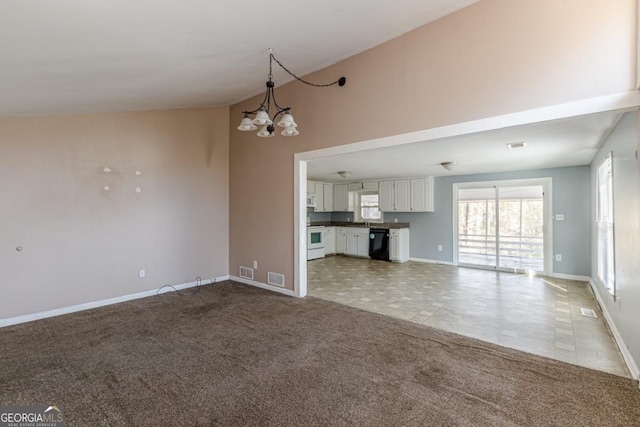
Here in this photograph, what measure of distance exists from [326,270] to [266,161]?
2.85 metres

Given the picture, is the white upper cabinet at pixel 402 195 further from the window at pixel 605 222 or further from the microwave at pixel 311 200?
the window at pixel 605 222


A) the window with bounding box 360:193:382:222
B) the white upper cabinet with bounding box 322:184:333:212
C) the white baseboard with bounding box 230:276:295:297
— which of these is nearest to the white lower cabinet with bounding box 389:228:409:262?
the window with bounding box 360:193:382:222

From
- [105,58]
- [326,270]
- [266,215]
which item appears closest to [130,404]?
[105,58]

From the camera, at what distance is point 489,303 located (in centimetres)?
410

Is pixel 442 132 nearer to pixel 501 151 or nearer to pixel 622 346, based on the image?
pixel 501 151

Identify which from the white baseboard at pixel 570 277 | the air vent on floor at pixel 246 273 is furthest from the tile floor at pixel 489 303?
the air vent on floor at pixel 246 273

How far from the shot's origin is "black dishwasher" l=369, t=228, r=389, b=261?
7.65 meters

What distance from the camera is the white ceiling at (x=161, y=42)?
2.05m

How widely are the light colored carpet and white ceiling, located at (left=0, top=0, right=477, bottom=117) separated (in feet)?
8.00

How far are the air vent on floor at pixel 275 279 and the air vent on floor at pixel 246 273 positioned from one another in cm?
47

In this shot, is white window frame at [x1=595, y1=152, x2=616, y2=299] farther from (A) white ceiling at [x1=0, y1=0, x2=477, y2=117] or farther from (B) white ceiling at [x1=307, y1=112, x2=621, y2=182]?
(A) white ceiling at [x1=0, y1=0, x2=477, y2=117]

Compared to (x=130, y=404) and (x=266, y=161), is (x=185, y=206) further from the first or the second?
(x=130, y=404)

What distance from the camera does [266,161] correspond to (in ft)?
16.0

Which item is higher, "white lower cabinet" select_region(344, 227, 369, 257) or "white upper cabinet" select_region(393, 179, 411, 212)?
"white upper cabinet" select_region(393, 179, 411, 212)
